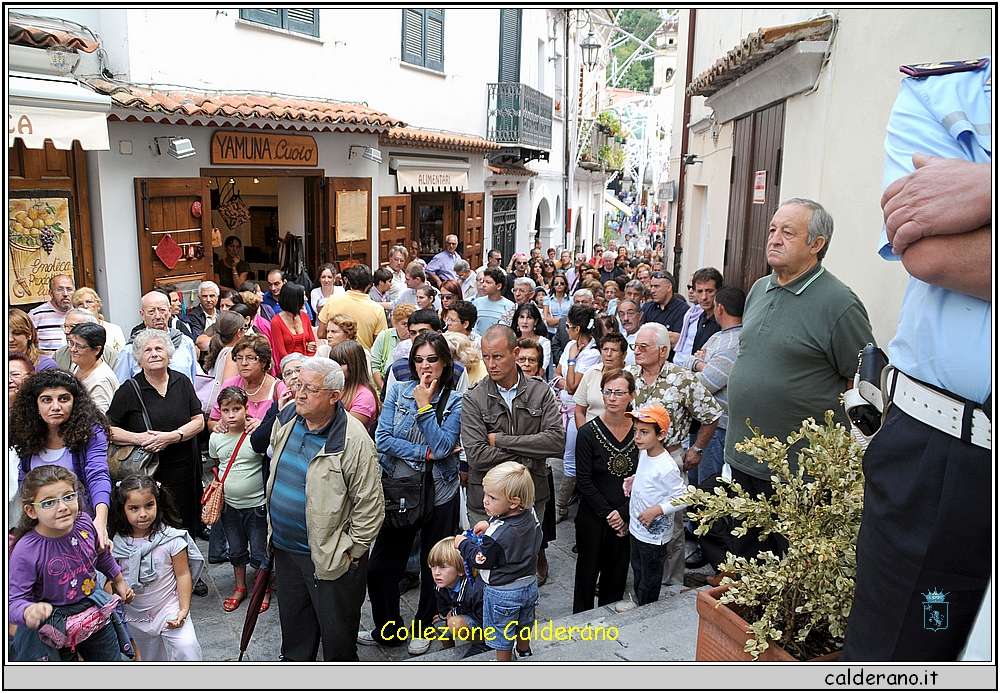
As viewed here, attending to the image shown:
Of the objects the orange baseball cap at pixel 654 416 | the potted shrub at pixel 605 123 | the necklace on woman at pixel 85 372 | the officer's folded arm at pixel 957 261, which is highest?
the potted shrub at pixel 605 123

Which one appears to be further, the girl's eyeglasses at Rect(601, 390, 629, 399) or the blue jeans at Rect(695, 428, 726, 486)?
the blue jeans at Rect(695, 428, 726, 486)

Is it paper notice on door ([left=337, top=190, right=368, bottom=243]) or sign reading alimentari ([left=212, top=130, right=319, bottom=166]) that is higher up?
sign reading alimentari ([left=212, top=130, right=319, bottom=166])

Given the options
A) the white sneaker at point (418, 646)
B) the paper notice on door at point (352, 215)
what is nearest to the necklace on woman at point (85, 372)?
the white sneaker at point (418, 646)

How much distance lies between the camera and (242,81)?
9016mm

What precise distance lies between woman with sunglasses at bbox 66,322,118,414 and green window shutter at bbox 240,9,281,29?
571 centimetres

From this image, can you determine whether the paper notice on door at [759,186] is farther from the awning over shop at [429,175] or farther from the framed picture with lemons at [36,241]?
the awning over shop at [429,175]

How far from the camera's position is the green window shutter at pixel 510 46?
17703 millimetres

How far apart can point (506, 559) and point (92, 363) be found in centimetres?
293

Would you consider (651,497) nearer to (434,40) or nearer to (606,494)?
(606,494)

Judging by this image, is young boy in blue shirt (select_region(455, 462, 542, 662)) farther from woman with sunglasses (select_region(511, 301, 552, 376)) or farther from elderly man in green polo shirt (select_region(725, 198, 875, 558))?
woman with sunglasses (select_region(511, 301, 552, 376))

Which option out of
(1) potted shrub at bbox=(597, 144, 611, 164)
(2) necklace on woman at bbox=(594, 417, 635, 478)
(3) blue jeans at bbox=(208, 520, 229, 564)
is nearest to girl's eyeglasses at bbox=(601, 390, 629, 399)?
(2) necklace on woman at bbox=(594, 417, 635, 478)

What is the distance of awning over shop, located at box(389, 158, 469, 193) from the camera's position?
1281 cm

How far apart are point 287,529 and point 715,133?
8496 millimetres

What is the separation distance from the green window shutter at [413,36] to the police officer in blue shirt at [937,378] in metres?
12.2
